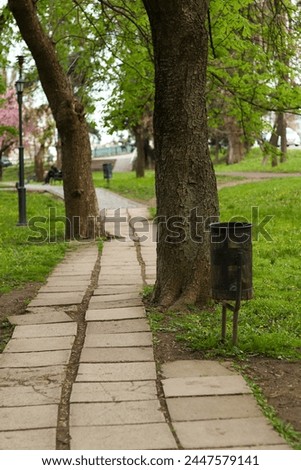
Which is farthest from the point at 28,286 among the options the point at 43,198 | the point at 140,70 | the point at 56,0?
the point at 43,198

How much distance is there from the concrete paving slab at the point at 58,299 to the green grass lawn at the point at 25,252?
721 mm

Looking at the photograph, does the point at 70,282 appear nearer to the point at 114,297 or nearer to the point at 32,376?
the point at 114,297

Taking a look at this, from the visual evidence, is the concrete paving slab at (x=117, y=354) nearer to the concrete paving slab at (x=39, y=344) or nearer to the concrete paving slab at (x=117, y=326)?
the concrete paving slab at (x=39, y=344)

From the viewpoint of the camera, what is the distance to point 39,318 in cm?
652

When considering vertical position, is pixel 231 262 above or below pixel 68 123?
below

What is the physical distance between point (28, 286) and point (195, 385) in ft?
13.6

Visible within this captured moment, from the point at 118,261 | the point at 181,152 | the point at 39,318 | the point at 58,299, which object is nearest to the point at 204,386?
the point at 39,318

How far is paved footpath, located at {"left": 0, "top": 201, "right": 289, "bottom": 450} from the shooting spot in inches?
146

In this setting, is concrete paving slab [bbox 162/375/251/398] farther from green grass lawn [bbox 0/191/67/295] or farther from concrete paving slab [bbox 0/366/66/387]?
green grass lawn [bbox 0/191/67/295]

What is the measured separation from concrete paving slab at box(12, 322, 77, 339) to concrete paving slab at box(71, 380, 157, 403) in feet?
4.50

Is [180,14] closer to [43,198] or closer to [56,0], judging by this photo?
[56,0]

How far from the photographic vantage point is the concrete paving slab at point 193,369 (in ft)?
15.8

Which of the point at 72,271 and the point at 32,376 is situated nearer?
the point at 32,376

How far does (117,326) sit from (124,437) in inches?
96.6
